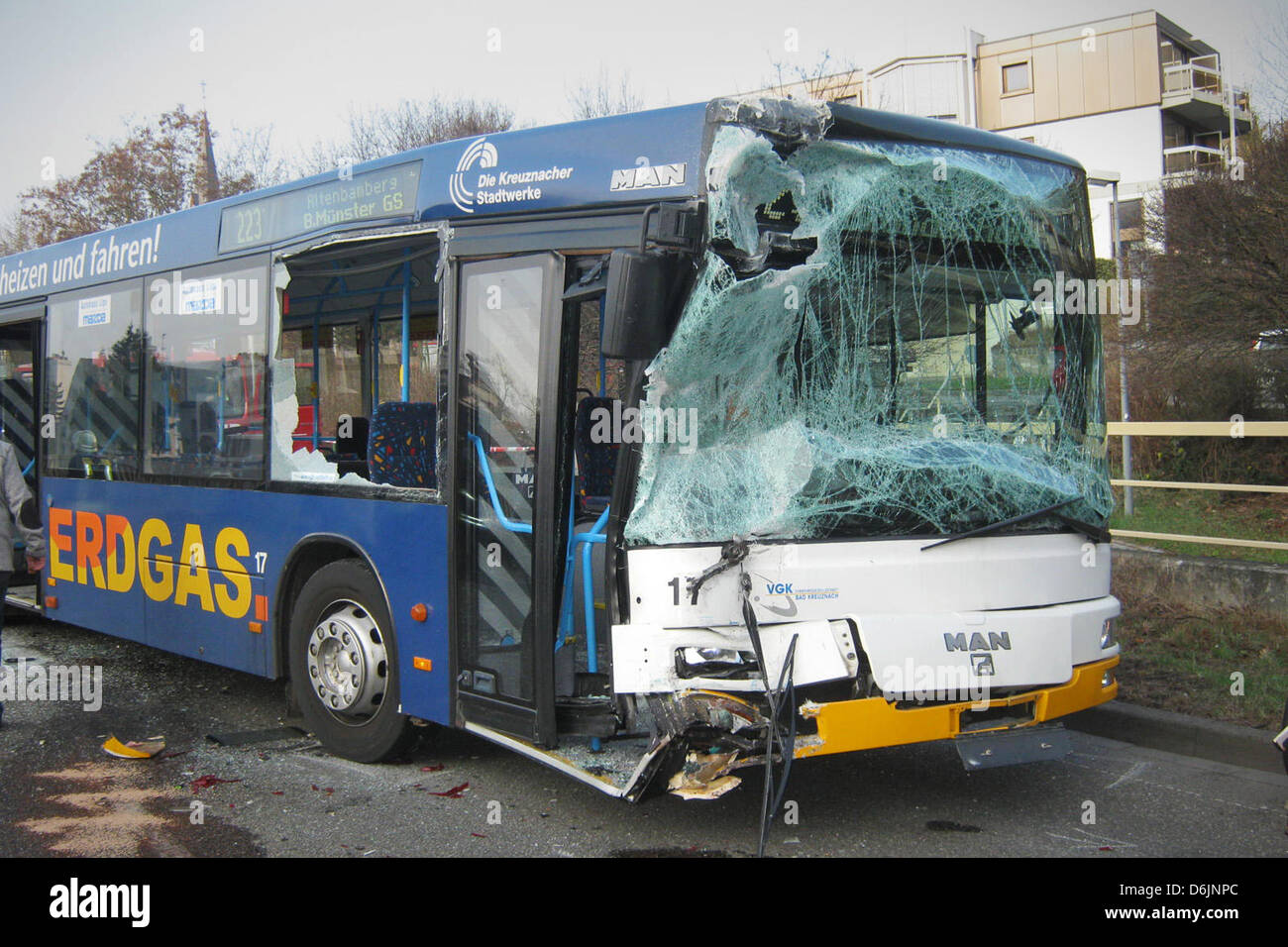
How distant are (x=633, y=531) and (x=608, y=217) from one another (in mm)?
1270

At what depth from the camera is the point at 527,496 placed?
193 inches

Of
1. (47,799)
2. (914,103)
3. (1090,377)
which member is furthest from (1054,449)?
(914,103)

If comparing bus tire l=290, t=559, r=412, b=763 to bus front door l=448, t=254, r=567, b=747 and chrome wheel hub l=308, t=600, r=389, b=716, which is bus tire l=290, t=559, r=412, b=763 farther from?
bus front door l=448, t=254, r=567, b=747

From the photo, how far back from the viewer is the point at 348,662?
19.2ft

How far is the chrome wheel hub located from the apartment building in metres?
38.2

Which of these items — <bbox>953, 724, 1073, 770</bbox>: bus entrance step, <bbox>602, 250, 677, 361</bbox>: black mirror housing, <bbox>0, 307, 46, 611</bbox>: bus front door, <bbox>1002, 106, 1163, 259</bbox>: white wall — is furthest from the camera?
<bbox>1002, 106, 1163, 259</bbox>: white wall

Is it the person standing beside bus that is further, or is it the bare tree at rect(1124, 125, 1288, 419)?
the bare tree at rect(1124, 125, 1288, 419)

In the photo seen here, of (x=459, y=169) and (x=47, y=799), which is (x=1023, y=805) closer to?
(x=459, y=169)

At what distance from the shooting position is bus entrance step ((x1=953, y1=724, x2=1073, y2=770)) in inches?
177

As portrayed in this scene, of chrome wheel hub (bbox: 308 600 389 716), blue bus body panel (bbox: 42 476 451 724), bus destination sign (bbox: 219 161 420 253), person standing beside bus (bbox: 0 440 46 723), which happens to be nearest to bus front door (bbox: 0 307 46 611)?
blue bus body panel (bbox: 42 476 451 724)

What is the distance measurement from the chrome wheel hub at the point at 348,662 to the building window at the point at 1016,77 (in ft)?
148

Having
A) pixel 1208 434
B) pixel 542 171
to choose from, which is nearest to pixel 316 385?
pixel 542 171

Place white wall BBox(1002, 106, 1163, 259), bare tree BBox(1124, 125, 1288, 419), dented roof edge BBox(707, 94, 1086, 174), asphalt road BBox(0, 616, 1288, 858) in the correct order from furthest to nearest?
white wall BBox(1002, 106, 1163, 259), bare tree BBox(1124, 125, 1288, 419), asphalt road BBox(0, 616, 1288, 858), dented roof edge BBox(707, 94, 1086, 174)
